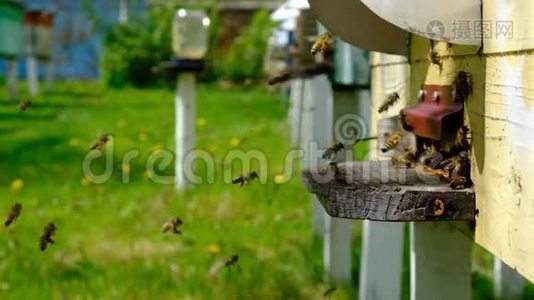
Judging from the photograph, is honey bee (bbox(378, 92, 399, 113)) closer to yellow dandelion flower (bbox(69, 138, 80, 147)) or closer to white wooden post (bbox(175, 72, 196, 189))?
white wooden post (bbox(175, 72, 196, 189))

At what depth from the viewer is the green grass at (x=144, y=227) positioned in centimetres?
400

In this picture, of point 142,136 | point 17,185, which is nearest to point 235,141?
point 142,136

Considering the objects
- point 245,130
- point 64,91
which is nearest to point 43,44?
point 64,91

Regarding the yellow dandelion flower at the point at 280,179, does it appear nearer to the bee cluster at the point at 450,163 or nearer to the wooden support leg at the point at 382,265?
the wooden support leg at the point at 382,265

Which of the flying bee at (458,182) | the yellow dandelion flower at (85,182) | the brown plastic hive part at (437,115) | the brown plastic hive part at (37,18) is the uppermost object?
the brown plastic hive part at (37,18)

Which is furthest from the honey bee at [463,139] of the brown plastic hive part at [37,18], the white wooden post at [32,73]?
the white wooden post at [32,73]

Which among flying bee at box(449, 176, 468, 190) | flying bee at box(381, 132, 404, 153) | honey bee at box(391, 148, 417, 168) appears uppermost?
flying bee at box(381, 132, 404, 153)

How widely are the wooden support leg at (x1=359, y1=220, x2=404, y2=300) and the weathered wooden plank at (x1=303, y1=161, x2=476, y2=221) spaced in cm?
110

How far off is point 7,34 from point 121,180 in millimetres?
6146

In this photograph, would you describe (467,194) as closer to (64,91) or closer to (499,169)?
(499,169)

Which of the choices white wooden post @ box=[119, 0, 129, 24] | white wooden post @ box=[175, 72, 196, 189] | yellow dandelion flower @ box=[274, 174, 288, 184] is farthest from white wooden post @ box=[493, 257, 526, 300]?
white wooden post @ box=[119, 0, 129, 24]

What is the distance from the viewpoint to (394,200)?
1837 millimetres

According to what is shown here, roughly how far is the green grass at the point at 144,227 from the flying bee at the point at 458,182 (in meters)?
1.99

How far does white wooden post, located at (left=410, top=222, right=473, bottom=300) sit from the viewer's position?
2.23 metres
